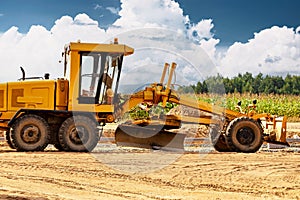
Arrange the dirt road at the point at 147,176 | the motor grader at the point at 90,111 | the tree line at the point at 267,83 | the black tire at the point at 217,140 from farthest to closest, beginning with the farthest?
the tree line at the point at 267,83 → the black tire at the point at 217,140 → the motor grader at the point at 90,111 → the dirt road at the point at 147,176

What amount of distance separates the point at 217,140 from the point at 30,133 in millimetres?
5734

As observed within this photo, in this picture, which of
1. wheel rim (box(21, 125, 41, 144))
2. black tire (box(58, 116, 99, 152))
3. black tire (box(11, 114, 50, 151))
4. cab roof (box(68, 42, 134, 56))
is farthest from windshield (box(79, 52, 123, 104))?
wheel rim (box(21, 125, 41, 144))

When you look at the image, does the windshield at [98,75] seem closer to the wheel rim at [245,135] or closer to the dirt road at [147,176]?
the dirt road at [147,176]

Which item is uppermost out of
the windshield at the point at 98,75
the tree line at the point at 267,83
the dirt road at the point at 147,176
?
the tree line at the point at 267,83

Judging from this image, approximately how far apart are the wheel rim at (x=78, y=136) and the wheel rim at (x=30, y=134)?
1004mm

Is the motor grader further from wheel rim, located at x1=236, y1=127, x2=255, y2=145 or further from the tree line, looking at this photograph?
the tree line

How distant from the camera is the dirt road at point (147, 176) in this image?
873 centimetres

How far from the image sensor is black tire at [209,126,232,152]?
1628cm

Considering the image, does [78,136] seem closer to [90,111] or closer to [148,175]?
[90,111]

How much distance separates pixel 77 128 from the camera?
1540cm

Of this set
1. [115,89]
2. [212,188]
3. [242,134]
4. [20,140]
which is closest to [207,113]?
[242,134]

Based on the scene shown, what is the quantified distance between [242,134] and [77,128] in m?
4.94

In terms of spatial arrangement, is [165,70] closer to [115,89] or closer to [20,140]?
[115,89]

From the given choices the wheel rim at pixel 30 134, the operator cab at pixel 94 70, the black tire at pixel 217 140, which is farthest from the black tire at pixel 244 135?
the wheel rim at pixel 30 134
